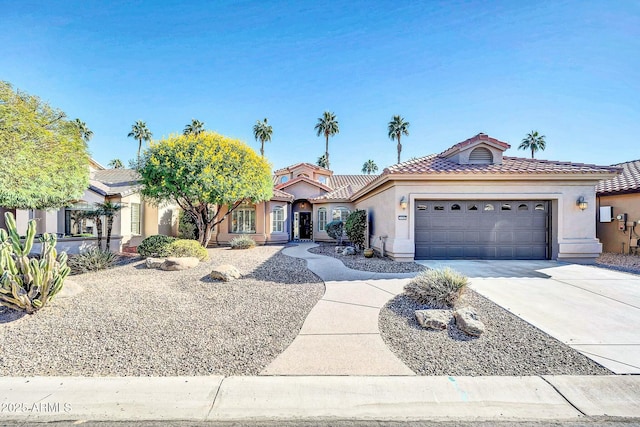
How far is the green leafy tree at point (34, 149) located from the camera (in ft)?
21.8

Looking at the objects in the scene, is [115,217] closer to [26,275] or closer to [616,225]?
[26,275]

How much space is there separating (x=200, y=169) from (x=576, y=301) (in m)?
11.9

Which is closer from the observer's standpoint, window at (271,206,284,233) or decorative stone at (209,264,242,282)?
decorative stone at (209,264,242,282)

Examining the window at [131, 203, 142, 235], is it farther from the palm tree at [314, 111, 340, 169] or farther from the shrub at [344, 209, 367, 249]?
the palm tree at [314, 111, 340, 169]

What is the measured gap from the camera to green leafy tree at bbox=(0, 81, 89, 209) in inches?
261

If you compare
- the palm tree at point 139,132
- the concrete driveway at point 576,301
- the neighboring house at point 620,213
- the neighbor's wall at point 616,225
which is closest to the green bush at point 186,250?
the concrete driveway at point 576,301

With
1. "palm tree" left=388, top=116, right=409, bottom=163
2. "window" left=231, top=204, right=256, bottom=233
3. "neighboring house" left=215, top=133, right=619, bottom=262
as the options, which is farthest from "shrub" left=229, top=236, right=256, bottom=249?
"palm tree" left=388, top=116, right=409, bottom=163

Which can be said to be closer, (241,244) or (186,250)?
(186,250)

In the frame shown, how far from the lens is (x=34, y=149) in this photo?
714 centimetres

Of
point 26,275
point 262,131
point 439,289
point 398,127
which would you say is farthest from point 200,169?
point 398,127

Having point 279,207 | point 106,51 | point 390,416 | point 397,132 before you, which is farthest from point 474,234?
point 397,132

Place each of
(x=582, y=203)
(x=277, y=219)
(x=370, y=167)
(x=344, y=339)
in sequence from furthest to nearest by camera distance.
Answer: (x=370, y=167) < (x=277, y=219) < (x=582, y=203) < (x=344, y=339)

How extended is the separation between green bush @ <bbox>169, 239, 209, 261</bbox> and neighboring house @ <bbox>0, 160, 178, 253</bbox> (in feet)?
16.3

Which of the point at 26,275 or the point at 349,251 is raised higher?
the point at 26,275
